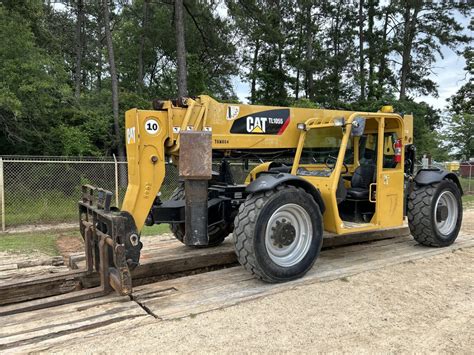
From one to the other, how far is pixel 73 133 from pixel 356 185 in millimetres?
13365

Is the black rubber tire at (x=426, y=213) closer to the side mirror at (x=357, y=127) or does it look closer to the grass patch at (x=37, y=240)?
the side mirror at (x=357, y=127)

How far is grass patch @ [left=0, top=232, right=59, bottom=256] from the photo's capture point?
7.41m

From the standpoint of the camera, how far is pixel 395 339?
12.2ft

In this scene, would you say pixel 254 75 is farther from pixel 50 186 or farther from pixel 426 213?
pixel 426 213

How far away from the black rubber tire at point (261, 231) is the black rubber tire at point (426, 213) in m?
2.41

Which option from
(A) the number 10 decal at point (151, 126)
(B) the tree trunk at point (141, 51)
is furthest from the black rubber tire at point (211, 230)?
(B) the tree trunk at point (141, 51)

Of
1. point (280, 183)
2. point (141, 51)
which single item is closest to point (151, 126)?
point (280, 183)

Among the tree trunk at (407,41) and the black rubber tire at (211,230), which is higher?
the tree trunk at (407,41)

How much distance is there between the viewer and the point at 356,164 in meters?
6.73

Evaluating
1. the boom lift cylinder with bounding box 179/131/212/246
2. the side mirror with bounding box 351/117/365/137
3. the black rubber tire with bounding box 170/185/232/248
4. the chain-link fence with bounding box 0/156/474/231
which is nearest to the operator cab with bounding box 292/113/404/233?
the side mirror with bounding box 351/117/365/137

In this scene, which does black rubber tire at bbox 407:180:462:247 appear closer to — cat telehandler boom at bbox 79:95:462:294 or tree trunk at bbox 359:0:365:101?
cat telehandler boom at bbox 79:95:462:294

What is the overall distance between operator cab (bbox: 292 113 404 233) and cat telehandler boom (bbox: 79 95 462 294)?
2 centimetres

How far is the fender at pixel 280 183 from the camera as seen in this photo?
500 cm

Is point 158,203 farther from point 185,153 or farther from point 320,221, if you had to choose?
point 320,221
